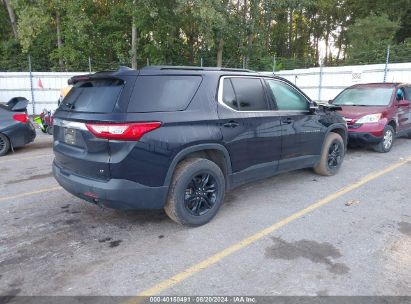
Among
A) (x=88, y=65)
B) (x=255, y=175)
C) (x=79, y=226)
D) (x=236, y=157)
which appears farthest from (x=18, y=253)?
(x=88, y=65)

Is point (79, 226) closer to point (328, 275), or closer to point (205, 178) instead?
point (205, 178)

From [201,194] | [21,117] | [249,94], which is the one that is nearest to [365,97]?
[249,94]

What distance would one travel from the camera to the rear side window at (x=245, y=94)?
14.4 feet

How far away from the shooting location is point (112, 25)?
72.5 ft

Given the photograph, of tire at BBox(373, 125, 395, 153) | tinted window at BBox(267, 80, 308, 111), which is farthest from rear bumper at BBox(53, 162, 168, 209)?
tire at BBox(373, 125, 395, 153)

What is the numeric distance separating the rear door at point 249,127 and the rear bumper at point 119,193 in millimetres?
1126

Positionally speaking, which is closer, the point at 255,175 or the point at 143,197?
the point at 143,197

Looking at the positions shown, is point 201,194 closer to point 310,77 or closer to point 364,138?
point 364,138

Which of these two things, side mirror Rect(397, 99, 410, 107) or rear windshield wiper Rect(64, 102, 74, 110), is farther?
side mirror Rect(397, 99, 410, 107)

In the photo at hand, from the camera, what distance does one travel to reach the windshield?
8305 mm

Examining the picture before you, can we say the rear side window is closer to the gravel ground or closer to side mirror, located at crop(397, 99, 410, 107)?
the gravel ground

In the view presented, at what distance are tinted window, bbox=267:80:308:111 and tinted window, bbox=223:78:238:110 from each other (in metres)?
0.83

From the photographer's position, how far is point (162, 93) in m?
3.77

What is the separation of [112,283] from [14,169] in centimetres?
512
